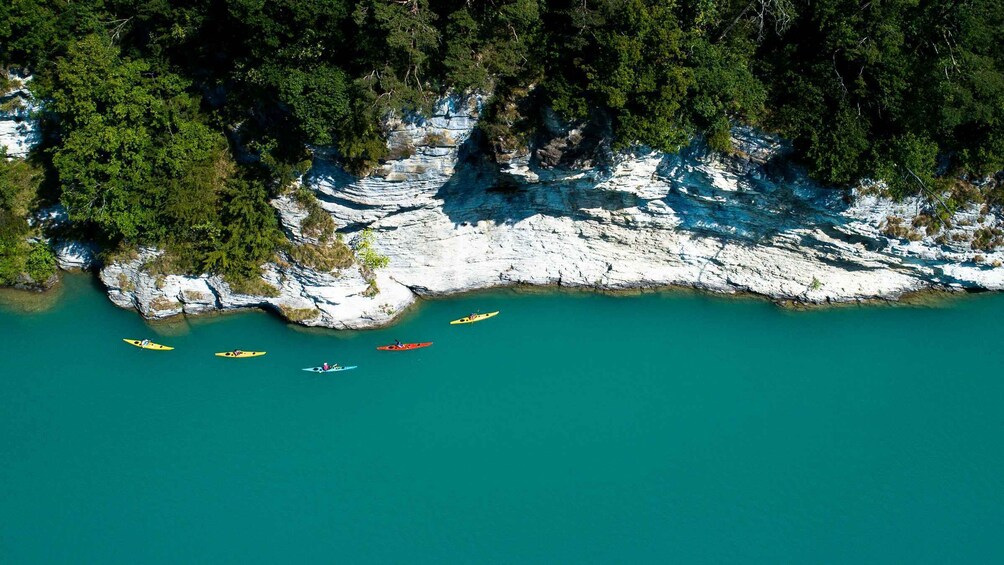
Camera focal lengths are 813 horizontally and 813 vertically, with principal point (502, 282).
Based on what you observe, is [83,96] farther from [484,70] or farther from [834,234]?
[834,234]

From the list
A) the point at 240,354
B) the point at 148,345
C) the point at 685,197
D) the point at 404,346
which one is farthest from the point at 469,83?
the point at 148,345

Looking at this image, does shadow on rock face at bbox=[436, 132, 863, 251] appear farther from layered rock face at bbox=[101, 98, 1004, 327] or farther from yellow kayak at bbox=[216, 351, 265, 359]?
yellow kayak at bbox=[216, 351, 265, 359]

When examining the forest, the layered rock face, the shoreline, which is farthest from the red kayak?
the forest

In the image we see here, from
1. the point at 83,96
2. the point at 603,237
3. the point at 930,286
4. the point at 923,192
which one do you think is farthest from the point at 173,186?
the point at 930,286

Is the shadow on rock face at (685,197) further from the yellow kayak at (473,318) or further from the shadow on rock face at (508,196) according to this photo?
the yellow kayak at (473,318)

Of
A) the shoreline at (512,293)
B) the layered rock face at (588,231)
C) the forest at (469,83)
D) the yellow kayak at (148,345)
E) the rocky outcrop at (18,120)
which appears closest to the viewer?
the forest at (469,83)

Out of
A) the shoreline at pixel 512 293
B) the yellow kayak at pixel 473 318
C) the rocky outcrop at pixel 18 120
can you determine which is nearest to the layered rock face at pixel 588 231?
the shoreline at pixel 512 293

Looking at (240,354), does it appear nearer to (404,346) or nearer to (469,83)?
(404,346)
